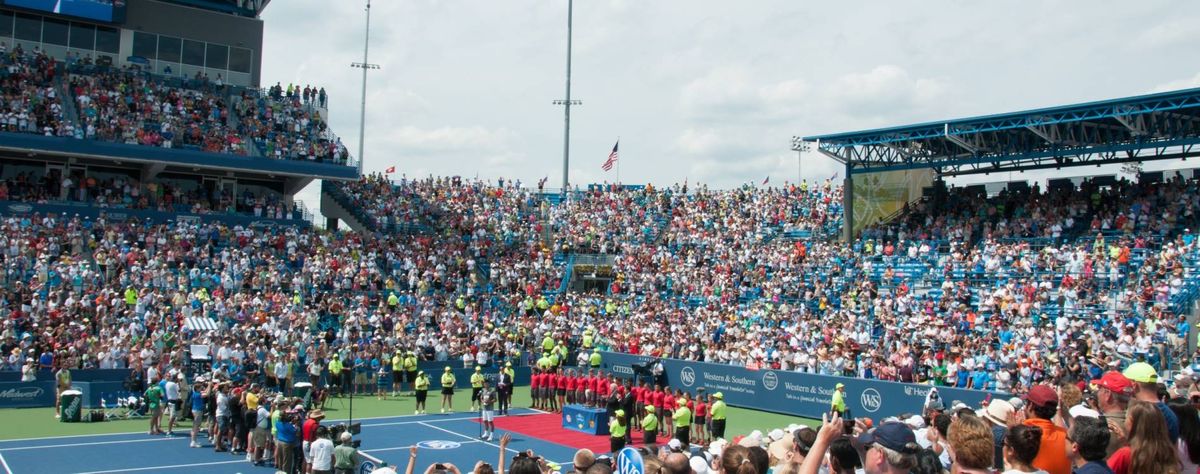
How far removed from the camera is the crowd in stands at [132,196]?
3803 cm

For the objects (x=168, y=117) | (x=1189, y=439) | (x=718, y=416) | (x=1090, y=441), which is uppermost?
(x=168, y=117)

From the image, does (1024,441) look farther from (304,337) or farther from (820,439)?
(304,337)

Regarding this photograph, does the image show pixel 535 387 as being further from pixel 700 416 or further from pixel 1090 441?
pixel 1090 441

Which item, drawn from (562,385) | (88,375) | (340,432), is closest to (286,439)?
(340,432)

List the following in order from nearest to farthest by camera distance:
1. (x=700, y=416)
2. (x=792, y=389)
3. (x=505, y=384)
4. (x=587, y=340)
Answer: (x=700, y=416)
(x=505, y=384)
(x=792, y=389)
(x=587, y=340)

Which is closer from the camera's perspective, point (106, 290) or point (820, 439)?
point (820, 439)

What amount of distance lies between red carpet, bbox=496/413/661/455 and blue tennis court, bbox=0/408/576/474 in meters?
0.49

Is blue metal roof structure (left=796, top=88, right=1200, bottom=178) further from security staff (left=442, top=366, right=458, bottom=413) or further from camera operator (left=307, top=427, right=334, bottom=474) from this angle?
camera operator (left=307, top=427, right=334, bottom=474)

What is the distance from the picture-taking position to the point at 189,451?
2102 centimetres

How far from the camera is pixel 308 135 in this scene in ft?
148

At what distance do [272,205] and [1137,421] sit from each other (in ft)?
137

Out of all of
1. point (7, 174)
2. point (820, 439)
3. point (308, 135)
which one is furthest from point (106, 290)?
point (820, 439)

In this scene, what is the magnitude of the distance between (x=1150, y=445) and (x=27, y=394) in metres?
28.7

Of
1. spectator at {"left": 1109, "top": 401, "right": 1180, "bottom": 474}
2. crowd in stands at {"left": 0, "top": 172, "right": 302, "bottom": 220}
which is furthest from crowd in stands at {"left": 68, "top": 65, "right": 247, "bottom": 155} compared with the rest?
spectator at {"left": 1109, "top": 401, "right": 1180, "bottom": 474}
